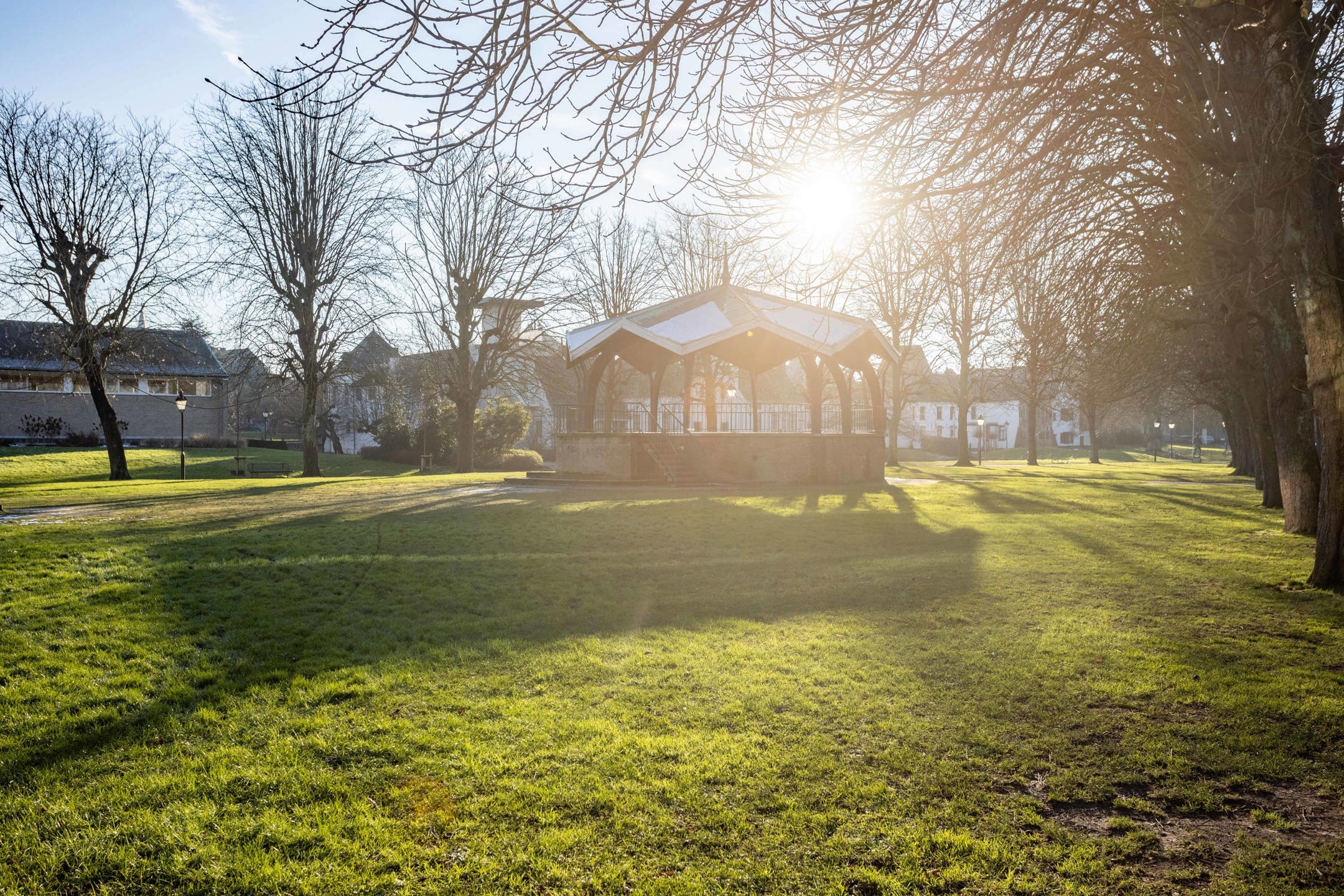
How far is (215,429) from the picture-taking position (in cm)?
4503

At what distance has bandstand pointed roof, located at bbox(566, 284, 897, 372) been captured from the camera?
21547 mm

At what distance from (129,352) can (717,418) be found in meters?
20.8

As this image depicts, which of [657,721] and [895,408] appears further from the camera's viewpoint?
[895,408]

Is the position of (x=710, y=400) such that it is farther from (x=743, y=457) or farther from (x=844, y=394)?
(x=743, y=457)

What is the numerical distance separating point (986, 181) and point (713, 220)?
2.38 metres

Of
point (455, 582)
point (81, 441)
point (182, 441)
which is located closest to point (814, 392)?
point (455, 582)

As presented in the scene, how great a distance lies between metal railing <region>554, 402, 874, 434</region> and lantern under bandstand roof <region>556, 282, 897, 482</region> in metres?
0.13

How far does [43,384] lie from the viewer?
39750 mm

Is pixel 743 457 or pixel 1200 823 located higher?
pixel 743 457

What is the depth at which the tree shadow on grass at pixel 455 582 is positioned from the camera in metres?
5.88

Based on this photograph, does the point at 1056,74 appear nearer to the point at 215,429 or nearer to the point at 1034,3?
the point at 1034,3

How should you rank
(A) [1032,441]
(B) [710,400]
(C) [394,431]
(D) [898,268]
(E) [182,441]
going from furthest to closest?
(A) [1032,441] → (C) [394,431] → (B) [710,400] → (E) [182,441] → (D) [898,268]

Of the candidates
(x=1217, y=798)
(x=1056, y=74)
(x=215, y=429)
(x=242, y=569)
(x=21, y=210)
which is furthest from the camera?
(x=215, y=429)

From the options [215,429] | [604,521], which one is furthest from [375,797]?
[215,429]
